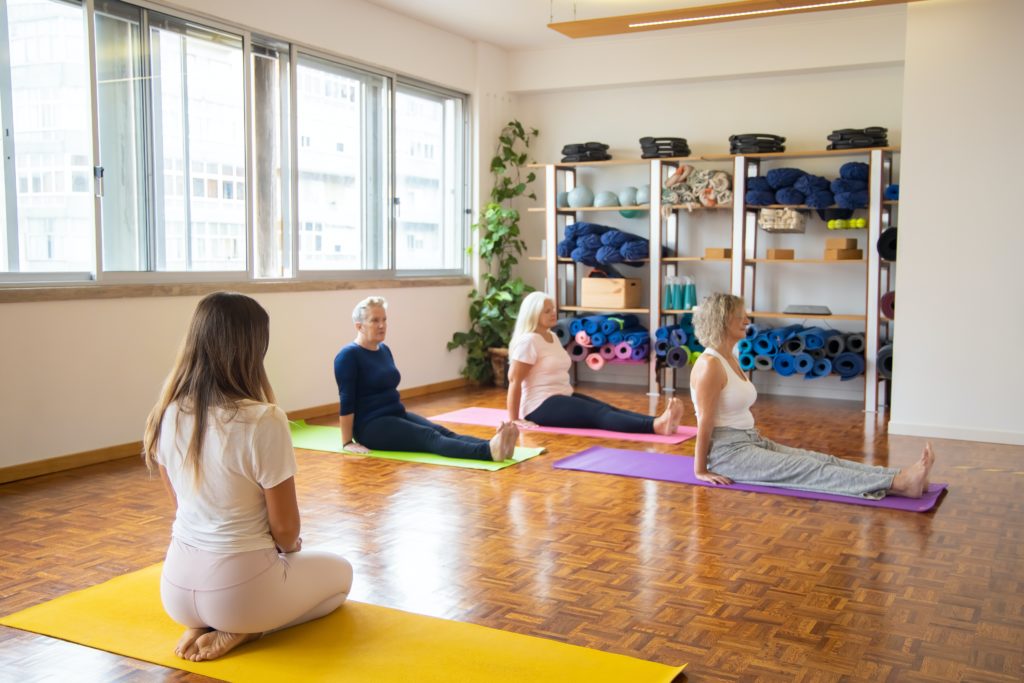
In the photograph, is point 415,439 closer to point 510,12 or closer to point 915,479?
point 915,479

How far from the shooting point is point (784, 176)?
7.49 meters

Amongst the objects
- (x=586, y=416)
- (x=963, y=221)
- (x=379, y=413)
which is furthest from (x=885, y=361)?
(x=379, y=413)

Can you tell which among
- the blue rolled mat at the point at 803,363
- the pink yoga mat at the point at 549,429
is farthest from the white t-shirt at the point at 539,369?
the blue rolled mat at the point at 803,363

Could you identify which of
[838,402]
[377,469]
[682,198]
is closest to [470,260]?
[682,198]

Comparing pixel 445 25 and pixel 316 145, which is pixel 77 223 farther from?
pixel 445 25

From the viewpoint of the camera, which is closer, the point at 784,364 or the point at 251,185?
the point at 251,185

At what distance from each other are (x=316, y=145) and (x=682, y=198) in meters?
2.97

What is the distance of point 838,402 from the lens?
777cm

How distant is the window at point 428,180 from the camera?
26.4 feet

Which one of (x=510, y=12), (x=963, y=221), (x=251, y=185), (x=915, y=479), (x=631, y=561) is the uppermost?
(x=510, y=12)

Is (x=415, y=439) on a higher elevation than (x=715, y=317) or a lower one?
lower

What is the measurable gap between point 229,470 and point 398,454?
2899mm

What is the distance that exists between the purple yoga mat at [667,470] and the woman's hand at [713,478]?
0.07 ft

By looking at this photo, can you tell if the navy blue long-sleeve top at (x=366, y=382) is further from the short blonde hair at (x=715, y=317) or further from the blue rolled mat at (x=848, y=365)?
the blue rolled mat at (x=848, y=365)
